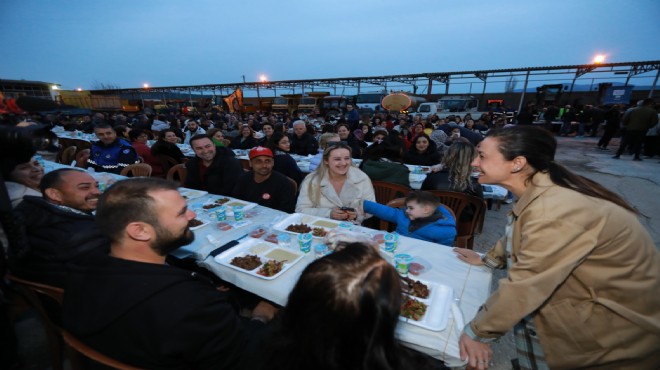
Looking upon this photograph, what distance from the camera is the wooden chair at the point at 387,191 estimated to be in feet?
12.4

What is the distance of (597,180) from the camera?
711 cm

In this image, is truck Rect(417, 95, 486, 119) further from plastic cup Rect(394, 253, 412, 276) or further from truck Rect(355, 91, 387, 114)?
plastic cup Rect(394, 253, 412, 276)

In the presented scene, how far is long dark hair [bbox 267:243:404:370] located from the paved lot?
1746 millimetres

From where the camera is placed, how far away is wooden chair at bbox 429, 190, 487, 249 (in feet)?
10.5

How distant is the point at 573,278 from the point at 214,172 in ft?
14.9

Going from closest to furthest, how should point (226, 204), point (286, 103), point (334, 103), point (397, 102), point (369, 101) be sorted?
1. point (226, 204)
2. point (397, 102)
3. point (334, 103)
4. point (369, 101)
5. point (286, 103)

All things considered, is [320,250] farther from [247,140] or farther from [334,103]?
[334,103]

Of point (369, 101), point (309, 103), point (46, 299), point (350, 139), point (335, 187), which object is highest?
point (369, 101)

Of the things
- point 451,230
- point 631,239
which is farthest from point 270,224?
point 631,239

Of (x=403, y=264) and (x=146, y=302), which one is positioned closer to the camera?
(x=146, y=302)

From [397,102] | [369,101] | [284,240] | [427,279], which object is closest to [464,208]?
[427,279]

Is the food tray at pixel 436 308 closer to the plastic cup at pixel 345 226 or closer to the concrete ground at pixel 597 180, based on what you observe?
the plastic cup at pixel 345 226

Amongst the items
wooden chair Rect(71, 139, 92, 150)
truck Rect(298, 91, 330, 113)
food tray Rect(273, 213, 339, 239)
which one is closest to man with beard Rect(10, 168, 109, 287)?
food tray Rect(273, 213, 339, 239)

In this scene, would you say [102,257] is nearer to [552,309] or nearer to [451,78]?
[552,309]
